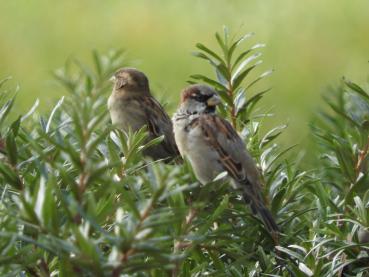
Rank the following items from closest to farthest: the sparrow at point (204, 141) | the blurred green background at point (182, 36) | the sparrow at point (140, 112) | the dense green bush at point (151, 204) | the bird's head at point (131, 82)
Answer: the dense green bush at point (151, 204) < the sparrow at point (204, 141) < the sparrow at point (140, 112) < the bird's head at point (131, 82) < the blurred green background at point (182, 36)

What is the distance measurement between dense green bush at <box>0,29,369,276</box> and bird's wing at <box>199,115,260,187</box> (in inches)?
15.5

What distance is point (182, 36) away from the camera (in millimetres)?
7133

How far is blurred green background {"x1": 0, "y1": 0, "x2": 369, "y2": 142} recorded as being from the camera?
20.7ft

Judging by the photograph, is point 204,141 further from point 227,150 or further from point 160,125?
point 160,125

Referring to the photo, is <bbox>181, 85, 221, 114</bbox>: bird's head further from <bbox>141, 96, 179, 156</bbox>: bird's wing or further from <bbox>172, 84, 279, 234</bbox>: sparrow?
<bbox>141, 96, 179, 156</bbox>: bird's wing

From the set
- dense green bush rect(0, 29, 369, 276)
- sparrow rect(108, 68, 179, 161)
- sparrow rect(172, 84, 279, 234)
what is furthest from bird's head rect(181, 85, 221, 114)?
dense green bush rect(0, 29, 369, 276)

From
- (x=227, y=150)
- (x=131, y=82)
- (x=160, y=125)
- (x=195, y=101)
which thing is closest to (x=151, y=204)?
(x=227, y=150)

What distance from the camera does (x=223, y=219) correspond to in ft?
5.16

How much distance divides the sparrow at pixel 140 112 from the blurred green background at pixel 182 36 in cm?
180

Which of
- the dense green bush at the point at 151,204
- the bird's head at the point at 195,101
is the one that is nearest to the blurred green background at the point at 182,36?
the bird's head at the point at 195,101

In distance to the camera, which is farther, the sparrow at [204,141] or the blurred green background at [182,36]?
the blurred green background at [182,36]

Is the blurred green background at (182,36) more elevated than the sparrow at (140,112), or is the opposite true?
the blurred green background at (182,36)

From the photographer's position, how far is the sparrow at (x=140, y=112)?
3.29 metres

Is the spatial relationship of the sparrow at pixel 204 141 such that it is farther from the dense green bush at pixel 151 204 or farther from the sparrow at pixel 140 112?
the dense green bush at pixel 151 204
